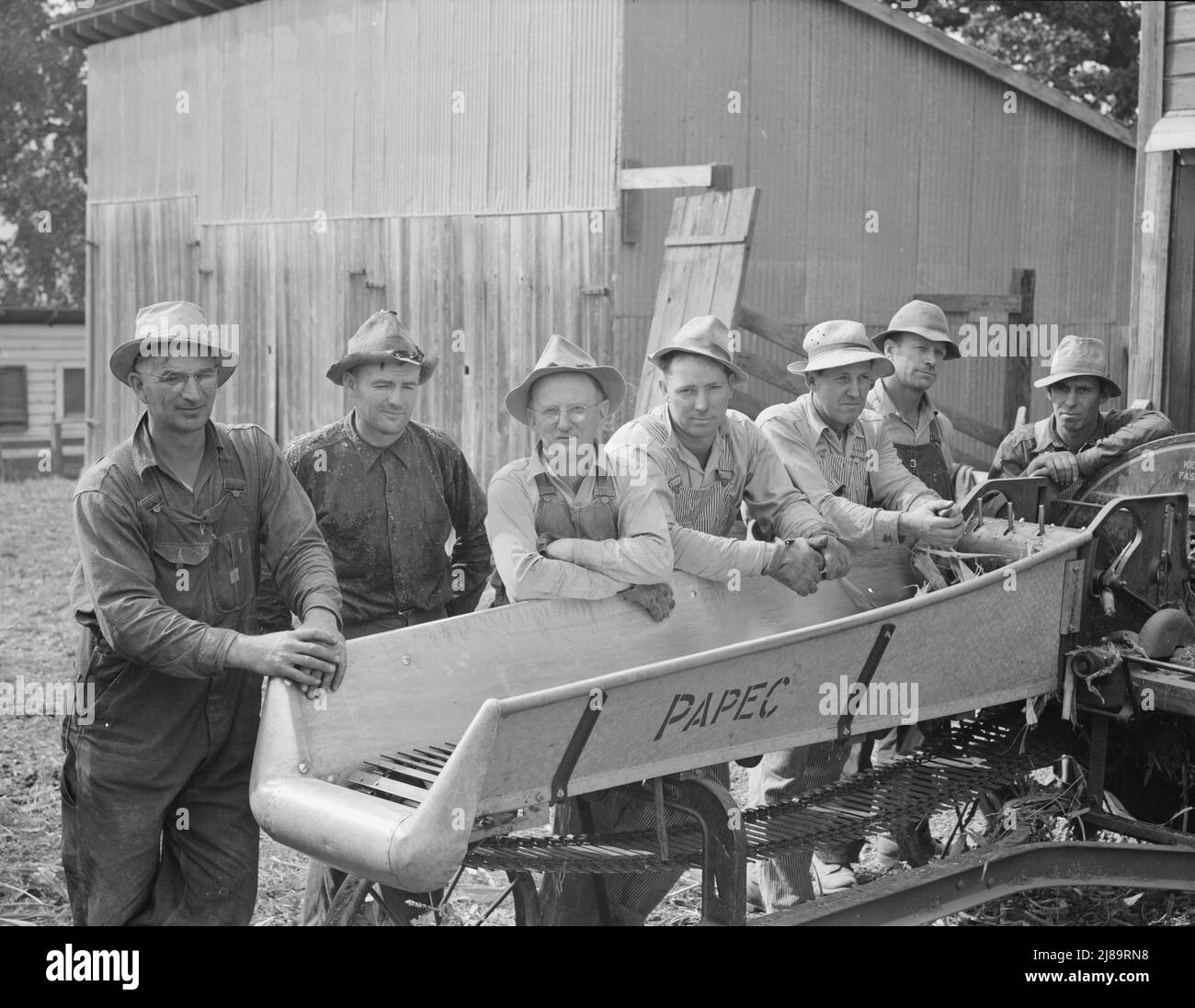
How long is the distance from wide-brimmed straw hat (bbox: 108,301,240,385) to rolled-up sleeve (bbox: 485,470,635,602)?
935 millimetres

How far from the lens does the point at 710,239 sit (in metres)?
8.90

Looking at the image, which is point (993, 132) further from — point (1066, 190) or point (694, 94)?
point (694, 94)

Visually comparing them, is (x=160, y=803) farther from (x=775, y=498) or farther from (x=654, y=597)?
(x=775, y=498)

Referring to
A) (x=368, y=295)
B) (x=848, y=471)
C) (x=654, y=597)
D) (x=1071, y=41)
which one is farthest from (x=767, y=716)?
(x=1071, y=41)

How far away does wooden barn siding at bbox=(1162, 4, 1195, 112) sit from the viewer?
23.9 ft

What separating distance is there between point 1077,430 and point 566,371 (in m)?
2.64

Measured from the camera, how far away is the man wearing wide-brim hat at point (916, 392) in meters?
6.18

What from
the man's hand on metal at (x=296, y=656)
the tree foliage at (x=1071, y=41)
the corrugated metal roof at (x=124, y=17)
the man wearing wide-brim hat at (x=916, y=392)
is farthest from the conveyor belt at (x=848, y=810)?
the tree foliage at (x=1071, y=41)

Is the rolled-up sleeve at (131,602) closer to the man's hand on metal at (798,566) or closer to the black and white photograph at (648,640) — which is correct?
the black and white photograph at (648,640)

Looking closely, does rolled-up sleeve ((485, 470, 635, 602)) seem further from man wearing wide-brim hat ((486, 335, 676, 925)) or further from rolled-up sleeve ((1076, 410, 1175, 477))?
rolled-up sleeve ((1076, 410, 1175, 477))

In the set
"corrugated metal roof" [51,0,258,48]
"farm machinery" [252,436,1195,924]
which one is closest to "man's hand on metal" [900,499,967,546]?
"farm machinery" [252,436,1195,924]

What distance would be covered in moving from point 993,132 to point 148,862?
9358mm

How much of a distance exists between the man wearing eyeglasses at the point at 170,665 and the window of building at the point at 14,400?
20835 millimetres

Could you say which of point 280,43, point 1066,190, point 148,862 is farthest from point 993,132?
point 148,862
